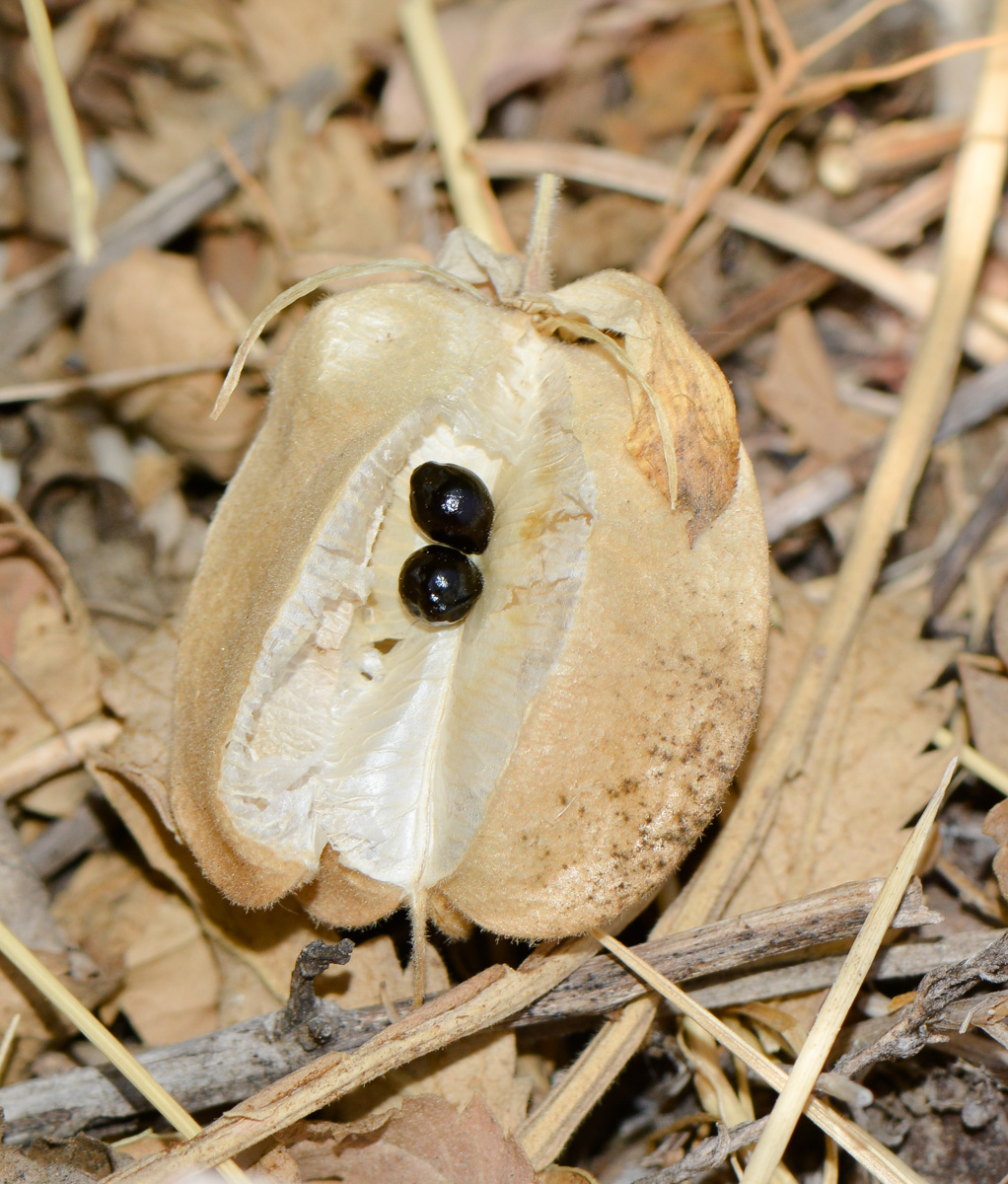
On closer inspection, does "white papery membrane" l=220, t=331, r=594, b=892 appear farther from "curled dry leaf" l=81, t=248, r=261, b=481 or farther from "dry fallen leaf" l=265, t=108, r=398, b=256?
"dry fallen leaf" l=265, t=108, r=398, b=256

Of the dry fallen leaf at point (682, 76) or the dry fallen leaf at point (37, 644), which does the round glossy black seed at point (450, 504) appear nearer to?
the dry fallen leaf at point (37, 644)

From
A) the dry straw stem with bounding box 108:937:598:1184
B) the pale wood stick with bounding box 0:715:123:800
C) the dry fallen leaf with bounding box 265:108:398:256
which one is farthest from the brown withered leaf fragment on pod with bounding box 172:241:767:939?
the dry fallen leaf with bounding box 265:108:398:256

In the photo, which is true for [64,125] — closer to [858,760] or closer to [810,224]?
[810,224]

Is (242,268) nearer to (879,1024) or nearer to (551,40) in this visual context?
(551,40)

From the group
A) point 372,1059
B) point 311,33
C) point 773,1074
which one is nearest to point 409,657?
point 372,1059

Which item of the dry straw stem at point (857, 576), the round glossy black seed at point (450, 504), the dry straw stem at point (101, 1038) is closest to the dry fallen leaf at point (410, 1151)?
the dry straw stem at point (857, 576)

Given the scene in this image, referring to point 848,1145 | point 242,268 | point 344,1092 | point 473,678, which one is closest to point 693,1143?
point 848,1145
